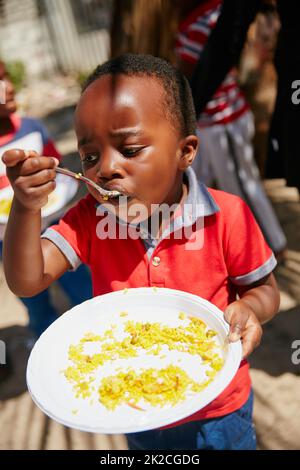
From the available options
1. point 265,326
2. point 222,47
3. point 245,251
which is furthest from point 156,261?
point 265,326

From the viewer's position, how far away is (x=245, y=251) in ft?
4.50

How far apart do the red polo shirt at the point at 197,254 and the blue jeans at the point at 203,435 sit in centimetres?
4

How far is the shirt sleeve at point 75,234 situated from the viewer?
4.74 feet

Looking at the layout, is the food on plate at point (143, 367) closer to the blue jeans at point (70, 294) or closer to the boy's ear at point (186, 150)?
the boy's ear at point (186, 150)

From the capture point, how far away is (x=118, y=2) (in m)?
3.88

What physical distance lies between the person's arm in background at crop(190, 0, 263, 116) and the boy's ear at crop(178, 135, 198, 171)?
1.15 m

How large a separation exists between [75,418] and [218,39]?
2098mm

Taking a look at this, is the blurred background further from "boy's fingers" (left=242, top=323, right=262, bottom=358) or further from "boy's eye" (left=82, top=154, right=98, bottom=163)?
"boy's eye" (left=82, top=154, right=98, bottom=163)

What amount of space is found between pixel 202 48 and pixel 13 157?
6.71 ft

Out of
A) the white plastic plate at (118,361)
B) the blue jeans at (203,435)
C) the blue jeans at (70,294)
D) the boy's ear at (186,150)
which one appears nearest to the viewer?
the white plastic plate at (118,361)

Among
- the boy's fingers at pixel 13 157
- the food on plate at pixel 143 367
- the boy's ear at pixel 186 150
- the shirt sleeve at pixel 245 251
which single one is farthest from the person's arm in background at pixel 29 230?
the shirt sleeve at pixel 245 251
